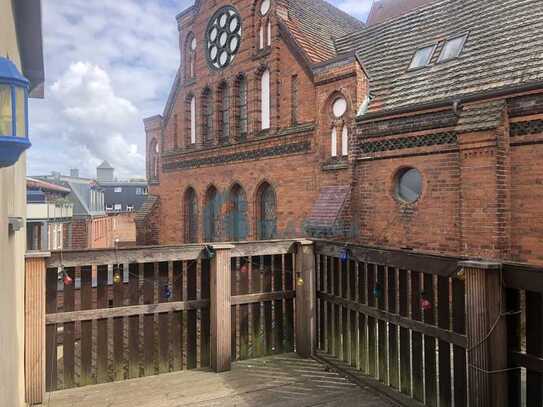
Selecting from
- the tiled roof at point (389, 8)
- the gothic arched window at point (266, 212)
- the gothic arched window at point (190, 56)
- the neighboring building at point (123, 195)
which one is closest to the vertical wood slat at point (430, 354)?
the gothic arched window at point (266, 212)

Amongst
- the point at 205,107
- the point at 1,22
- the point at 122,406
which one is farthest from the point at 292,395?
the point at 205,107

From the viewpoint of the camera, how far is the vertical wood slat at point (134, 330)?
5594 mm

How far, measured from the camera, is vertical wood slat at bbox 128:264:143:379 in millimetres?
5594

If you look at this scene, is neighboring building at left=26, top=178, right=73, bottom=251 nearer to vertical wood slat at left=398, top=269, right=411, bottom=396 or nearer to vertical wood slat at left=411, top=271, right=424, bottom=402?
vertical wood slat at left=398, top=269, right=411, bottom=396

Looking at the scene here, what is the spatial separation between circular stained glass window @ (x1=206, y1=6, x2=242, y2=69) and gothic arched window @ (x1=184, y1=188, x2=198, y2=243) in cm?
473

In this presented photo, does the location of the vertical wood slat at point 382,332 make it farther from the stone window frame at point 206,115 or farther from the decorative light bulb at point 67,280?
the stone window frame at point 206,115

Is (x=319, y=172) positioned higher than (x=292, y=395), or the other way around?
(x=319, y=172)

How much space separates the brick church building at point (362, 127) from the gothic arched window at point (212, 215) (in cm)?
5

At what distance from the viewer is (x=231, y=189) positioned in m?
14.0

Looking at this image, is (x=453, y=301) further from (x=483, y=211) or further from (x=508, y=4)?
(x=508, y=4)

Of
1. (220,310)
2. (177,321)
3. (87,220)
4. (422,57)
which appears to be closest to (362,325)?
(220,310)

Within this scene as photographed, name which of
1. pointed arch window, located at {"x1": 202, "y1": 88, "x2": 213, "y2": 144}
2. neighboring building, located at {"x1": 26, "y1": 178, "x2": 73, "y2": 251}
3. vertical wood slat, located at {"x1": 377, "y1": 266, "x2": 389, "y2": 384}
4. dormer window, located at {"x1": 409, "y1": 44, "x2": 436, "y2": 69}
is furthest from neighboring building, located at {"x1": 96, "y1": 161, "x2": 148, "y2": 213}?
vertical wood slat, located at {"x1": 377, "y1": 266, "x2": 389, "y2": 384}

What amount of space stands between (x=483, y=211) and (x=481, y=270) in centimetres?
431

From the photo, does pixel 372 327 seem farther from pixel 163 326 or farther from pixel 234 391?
pixel 163 326
